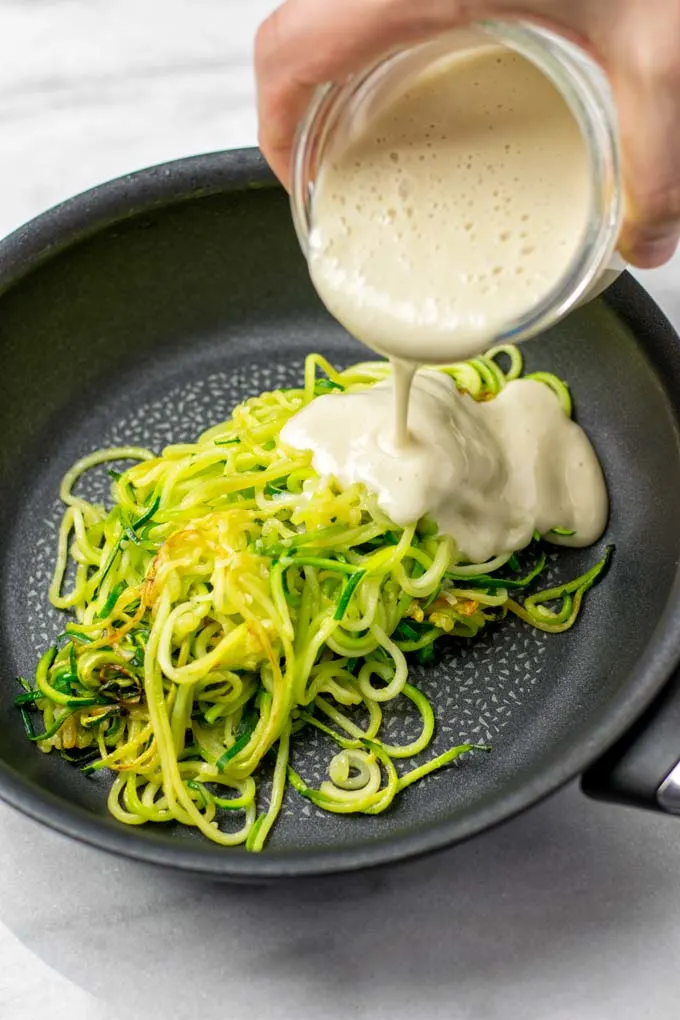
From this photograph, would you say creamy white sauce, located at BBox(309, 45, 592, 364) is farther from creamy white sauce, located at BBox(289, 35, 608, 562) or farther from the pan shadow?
the pan shadow

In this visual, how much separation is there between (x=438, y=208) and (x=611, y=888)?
1364 mm

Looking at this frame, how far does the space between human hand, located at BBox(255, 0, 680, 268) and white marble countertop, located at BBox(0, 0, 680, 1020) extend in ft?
3.97

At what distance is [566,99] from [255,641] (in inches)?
44.2

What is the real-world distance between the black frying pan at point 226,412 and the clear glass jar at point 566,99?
0.52 metres

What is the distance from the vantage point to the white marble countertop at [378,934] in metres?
2.09

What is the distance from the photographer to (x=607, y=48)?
166 centimetres

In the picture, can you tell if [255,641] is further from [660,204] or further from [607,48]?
[607,48]

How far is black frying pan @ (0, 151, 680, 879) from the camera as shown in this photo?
6.18 feet

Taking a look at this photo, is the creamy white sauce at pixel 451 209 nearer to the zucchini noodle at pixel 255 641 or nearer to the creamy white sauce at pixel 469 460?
the creamy white sauce at pixel 469 460

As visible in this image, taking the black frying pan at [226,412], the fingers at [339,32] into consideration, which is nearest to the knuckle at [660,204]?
the fingers at [339,32]

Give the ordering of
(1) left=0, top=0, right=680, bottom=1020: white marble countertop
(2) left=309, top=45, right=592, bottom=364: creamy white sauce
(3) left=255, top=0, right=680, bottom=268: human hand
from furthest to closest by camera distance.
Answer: (1) left=0, top=0, right=680, bottom=1020: white marble countertop, (2) left=309, top=45, right=592, bottom=364: creamy white sauce, (3) left=255, top=0, right=680, bottom=268: human hand

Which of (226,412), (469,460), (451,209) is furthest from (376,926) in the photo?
(451,209)

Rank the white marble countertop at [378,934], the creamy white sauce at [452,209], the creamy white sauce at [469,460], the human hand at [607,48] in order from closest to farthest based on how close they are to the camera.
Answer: the human hand at [607,48] → the creamy white sauce at [452,209] → the white marble countertop at [378,934] → the creamy white sauce at [469,460]

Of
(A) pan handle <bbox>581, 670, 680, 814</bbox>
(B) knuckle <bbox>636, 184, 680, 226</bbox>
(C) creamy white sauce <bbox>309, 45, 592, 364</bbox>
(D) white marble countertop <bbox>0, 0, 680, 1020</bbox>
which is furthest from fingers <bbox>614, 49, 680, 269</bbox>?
(D) white marble countertop <bbox>0, 0, 680, 1020</bbox>
